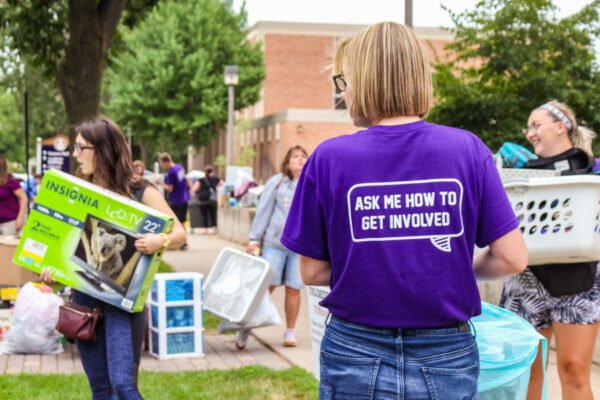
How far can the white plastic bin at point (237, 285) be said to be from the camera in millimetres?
7488

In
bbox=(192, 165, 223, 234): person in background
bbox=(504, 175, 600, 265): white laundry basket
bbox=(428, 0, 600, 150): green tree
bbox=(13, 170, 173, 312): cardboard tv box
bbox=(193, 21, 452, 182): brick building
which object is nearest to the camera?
bbox=(504, 175, 600, 265): white laundry basket

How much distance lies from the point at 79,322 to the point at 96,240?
17.3 inches

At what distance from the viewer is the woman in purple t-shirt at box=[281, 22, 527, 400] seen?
215 centimetres

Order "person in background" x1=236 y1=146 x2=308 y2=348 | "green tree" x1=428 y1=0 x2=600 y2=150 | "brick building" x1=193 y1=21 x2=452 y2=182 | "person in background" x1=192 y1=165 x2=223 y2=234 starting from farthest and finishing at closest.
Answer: "brick building" x1=193 y1=21 x2=452 y2=182
"person in background" x1=192 y1=165 x2=223 y2=234
"green tree" x1=428 y1=0 x2=600 y2=150
"person in background" x1=236 y1=146 x2=308 y2=348

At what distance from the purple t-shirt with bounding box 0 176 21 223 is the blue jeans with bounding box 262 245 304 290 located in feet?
13.6

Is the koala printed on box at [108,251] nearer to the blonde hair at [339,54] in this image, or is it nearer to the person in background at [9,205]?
the blonde hair at [339,54]

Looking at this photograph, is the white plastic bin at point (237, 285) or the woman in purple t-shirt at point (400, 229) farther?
the white plastic bin at point (237, 285)

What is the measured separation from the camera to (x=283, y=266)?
8023 mm

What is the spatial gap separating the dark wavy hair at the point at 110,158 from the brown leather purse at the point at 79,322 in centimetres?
61

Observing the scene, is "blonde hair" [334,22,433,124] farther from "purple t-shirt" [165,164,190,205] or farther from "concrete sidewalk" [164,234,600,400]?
"purple t-shirt" [165,164,190,205]

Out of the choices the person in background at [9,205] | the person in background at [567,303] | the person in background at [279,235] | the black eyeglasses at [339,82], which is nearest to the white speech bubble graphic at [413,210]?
the black eyeglasses at [339,82]

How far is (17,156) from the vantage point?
8625 cm

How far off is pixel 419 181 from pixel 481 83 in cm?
1226

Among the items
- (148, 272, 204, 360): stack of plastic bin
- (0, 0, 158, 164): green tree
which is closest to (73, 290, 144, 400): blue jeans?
(148, 272, 204, 360): stack of plastic bin
